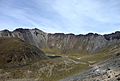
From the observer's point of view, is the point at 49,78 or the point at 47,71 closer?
the point at 49,78

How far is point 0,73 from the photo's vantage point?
188m

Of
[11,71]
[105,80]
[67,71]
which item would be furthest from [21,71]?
[105,80]

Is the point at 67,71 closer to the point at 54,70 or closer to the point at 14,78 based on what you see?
the point at 54,70

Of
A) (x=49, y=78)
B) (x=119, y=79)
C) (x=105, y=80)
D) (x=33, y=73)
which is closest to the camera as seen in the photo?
(x=119, y=79)

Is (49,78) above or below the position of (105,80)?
below

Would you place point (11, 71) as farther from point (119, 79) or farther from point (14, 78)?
point (119, 79)

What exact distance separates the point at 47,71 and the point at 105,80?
159641 mm

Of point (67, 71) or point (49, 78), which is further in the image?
point (67, 71)

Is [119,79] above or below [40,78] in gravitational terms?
above

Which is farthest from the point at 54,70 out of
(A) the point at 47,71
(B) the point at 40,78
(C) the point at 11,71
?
(C) the point at 11,71

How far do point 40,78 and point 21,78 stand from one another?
46.5 ft

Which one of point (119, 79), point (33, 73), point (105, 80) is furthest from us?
point (33, 73)

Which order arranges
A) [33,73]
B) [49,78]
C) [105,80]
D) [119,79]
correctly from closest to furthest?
1. [119,79]
2. [105,80]
3. [49,78]
4. [33,73]

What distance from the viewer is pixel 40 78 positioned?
589 ft
